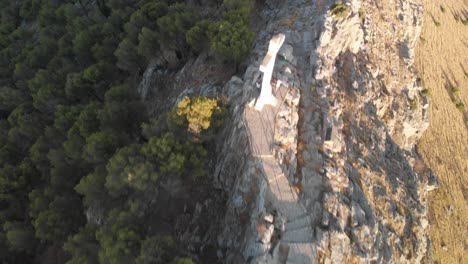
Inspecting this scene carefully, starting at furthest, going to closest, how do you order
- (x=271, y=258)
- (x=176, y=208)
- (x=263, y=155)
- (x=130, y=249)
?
(x=176, y=208), (x=263, y=155), (x=130, y=249), (x=271, y=258)

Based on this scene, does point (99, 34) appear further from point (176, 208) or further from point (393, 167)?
point (393, 167)

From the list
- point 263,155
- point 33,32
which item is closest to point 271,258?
point 263,155

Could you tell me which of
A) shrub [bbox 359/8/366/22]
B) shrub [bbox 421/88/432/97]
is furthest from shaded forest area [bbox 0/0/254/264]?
shrub [bbox 421/88/432/97]

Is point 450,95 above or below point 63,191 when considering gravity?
below

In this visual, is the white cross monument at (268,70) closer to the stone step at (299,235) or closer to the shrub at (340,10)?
the stone step at (299,235)

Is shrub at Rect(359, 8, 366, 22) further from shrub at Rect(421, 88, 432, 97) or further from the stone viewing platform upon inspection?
the stone viewing platform
